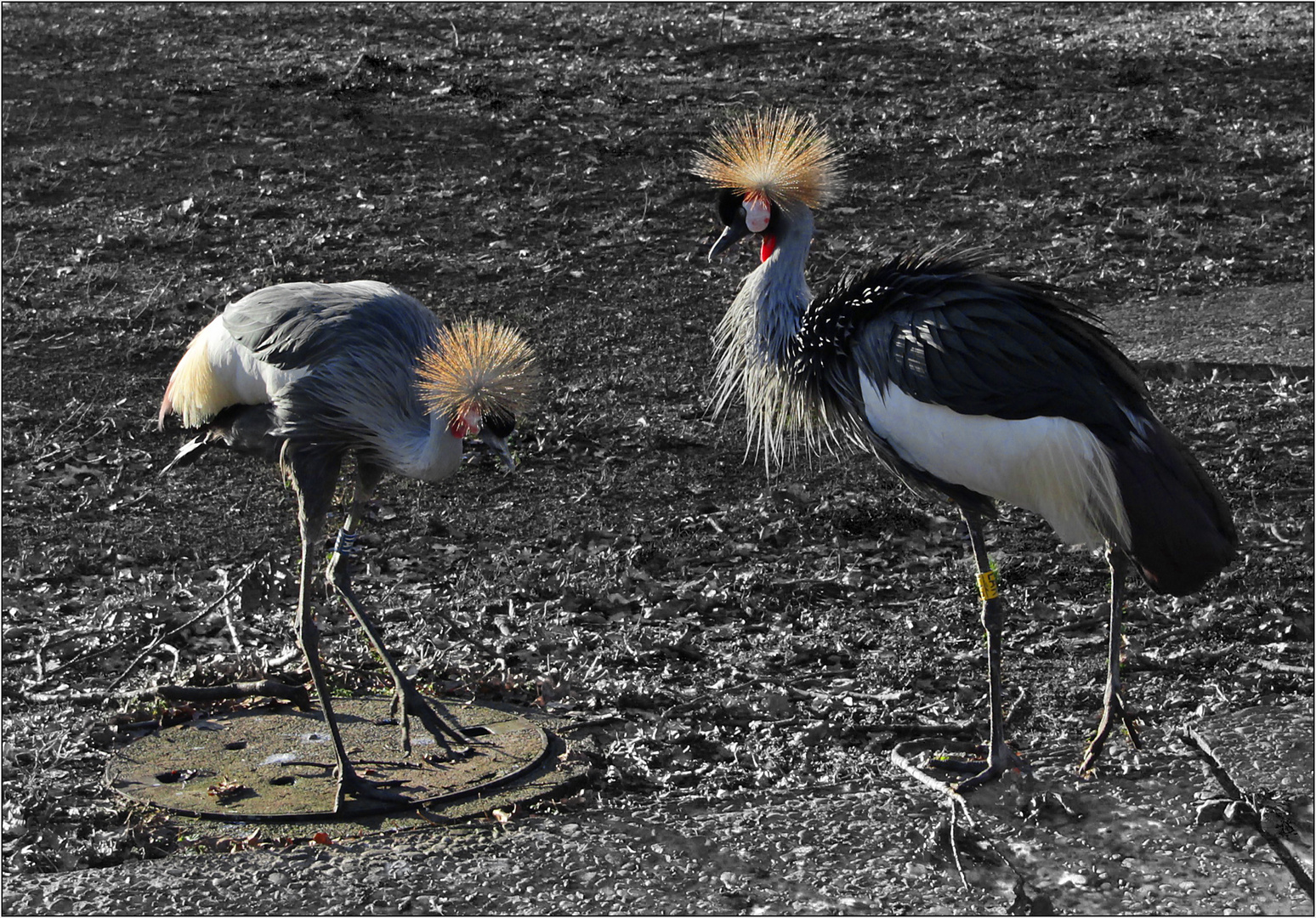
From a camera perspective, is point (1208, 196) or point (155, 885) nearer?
point (155, 885)

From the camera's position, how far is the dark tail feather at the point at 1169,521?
3799mm

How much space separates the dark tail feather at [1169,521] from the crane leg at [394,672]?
207 centimetres

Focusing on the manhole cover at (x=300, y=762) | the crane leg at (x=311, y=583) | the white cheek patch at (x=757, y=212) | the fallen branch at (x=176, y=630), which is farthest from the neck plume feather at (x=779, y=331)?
the fallen branch at (x=176, y=630)

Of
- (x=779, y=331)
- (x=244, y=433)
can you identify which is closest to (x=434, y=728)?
(x=244, y=433)

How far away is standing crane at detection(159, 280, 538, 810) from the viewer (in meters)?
4.23

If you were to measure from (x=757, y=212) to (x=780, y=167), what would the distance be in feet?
0.54

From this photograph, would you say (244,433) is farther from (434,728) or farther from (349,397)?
(434,728)

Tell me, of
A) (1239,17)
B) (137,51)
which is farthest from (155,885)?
(1239,17)

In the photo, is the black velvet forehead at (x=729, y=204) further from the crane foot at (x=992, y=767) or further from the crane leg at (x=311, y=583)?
the crane foot at (x=992, y=767)

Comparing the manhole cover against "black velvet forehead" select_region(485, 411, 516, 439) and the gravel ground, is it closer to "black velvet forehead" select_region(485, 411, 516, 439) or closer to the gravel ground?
the gravel ground

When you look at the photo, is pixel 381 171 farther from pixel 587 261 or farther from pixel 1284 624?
pixel 1284 624

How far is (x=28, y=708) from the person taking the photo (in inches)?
182

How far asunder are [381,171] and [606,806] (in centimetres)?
704

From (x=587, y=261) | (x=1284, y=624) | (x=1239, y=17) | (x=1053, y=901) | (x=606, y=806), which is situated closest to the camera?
(x=1053, y=901)
